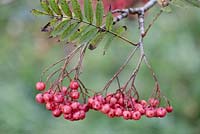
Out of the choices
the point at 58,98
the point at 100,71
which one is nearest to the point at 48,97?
the point at 58,98

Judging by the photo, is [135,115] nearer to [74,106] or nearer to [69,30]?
[74,106]

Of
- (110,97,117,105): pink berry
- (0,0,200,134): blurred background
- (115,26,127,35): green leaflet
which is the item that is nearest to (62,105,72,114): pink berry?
(110,97,117,105): pink berry

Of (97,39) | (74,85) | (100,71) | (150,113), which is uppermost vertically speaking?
(97,39)

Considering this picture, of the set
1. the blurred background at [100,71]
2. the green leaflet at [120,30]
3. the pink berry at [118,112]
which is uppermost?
the green leaflet at [120,30]

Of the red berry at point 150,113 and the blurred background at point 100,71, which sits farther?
the blurred background at point 100,71

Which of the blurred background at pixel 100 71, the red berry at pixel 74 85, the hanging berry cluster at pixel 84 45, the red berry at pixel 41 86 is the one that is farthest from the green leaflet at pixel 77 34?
the blurred background at pixel 100 71

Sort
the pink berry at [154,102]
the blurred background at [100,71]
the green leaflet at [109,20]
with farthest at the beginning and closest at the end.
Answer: the blurred background at [100,71], the pink berry at [154,102], the green leaflet at [109,20]

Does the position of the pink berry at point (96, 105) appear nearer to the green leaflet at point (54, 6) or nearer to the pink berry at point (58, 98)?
the pink berry at point (58, 98)
